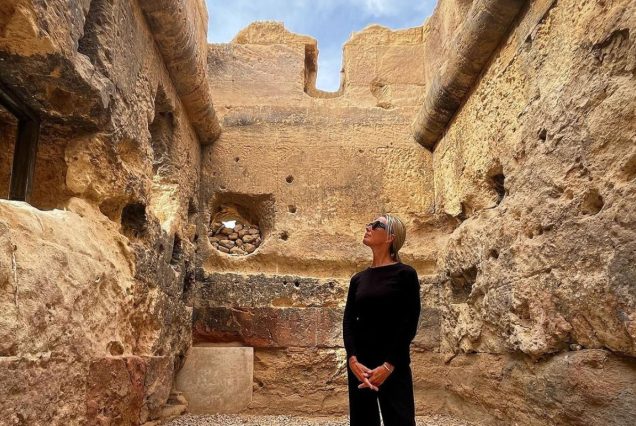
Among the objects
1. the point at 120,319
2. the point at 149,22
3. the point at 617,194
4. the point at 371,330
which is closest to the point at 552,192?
the point at 617,194

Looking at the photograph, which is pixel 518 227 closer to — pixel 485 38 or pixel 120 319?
pixel 485 38

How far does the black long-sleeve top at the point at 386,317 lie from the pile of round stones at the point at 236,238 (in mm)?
3214

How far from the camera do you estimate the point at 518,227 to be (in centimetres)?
325

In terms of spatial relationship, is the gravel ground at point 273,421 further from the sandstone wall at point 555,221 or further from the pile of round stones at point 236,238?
the pile of round stones at point 236,238

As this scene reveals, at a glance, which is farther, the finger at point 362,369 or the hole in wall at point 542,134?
the hole in wall at point 542,134

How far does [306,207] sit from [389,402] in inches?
132

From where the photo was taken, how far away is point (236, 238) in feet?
18.0

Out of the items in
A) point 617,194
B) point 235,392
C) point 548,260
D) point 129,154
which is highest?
point 129,154

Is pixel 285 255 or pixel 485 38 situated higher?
pixel 485 38

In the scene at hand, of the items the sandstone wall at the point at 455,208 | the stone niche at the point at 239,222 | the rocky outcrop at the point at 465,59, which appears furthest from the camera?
the stone niche at the point at 239,222

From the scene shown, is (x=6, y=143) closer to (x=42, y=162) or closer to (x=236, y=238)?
(x=42, y=162)

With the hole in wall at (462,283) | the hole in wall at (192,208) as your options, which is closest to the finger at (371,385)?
the hole in wall at (462,283)

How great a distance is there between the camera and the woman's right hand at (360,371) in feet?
6.75

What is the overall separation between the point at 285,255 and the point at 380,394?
3.02 m
